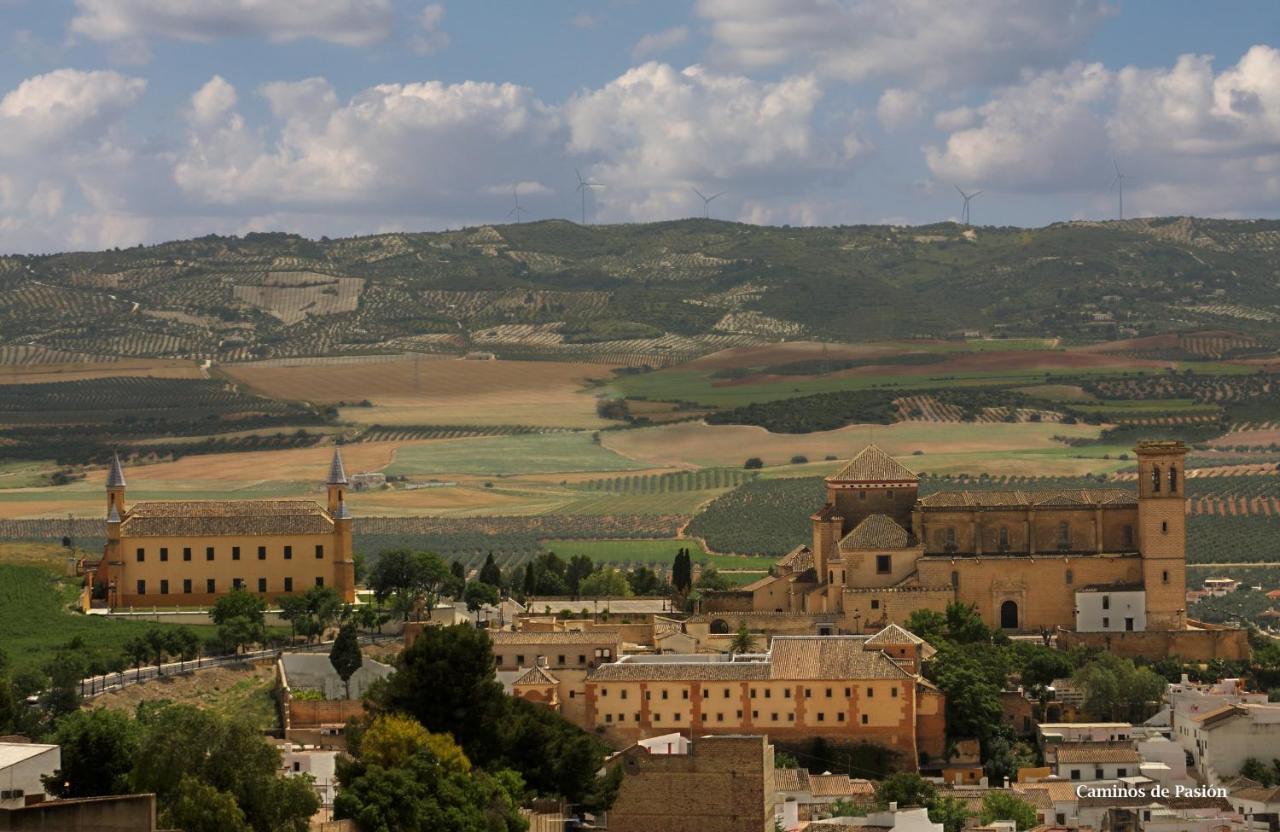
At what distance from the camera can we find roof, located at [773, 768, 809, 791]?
202ft

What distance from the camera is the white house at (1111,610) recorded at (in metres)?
81.2

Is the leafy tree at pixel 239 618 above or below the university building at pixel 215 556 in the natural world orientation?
below

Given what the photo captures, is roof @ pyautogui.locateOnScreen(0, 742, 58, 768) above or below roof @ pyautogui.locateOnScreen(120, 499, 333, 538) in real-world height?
below

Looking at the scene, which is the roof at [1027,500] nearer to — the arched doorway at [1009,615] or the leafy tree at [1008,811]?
the arched doorway at [1009,615]

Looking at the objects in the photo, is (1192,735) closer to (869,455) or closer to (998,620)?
(998,620)

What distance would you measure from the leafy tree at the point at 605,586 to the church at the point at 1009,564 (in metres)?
5.84

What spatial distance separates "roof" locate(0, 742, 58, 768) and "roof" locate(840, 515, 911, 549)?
4022 centimetres

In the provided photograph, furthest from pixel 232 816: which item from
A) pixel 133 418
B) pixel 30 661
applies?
pixel 133 418

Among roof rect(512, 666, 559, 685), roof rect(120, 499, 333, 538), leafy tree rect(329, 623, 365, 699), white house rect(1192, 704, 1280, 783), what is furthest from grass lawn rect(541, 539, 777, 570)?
white house rect(1192, 704, 1280, 783)

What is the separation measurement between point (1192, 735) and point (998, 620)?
45.0 feet

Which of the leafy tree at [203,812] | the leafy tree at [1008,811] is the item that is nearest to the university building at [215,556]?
the leafy tree at [1008,811]

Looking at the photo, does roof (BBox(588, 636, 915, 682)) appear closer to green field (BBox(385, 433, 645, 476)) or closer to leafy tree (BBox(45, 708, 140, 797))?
leafy tree (BBox(45, 708, 140, 797))

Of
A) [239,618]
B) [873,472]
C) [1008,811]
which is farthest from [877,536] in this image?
[1008,811]

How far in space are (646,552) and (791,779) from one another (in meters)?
58.9
